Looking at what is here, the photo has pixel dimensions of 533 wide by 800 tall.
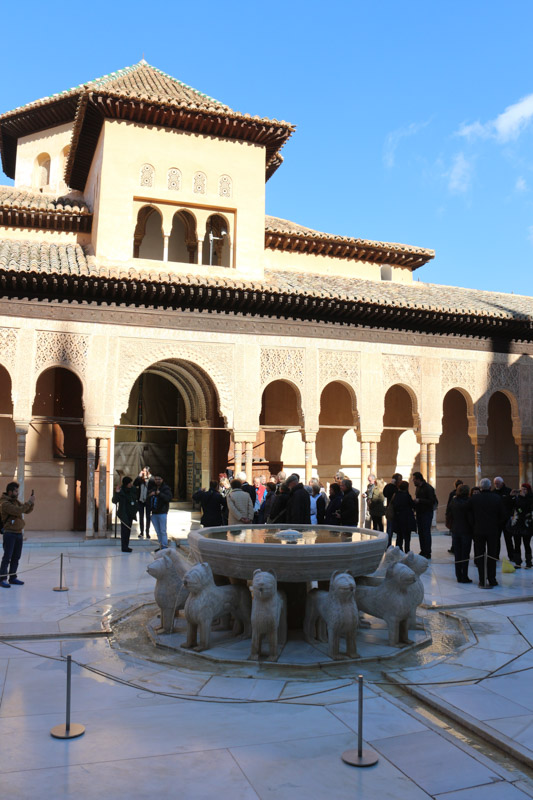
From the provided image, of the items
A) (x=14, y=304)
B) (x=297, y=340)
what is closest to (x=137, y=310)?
(x=14, y=304)

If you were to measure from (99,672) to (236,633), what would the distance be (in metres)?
1.46

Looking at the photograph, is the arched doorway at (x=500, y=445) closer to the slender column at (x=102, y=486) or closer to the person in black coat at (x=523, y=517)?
the person in black coat at (x=523, y=517)

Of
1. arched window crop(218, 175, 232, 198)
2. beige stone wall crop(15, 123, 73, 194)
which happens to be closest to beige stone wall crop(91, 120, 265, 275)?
arched window crop(218, 175, 232, 198)

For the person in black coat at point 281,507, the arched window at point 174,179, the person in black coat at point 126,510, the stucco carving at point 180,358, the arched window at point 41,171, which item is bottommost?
the person in black coat at point 126,510

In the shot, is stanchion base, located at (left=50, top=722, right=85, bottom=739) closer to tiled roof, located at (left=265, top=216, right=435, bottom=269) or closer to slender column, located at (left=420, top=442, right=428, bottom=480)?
slender column, located at (left=420, top=442, right=428, bottom=480)

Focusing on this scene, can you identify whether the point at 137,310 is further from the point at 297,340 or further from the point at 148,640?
the point at 148,640

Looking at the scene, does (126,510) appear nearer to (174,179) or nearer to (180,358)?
(180,358)

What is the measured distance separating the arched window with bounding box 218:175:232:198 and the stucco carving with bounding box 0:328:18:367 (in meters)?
5.71

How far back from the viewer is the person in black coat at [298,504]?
855 cm

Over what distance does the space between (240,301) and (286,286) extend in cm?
123

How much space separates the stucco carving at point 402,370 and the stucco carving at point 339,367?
0.81 meters

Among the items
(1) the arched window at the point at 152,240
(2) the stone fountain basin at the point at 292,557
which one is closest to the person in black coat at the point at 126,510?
(2) the stone fountain basin at the point at 292,557

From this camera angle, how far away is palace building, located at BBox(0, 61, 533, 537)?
44.4ft

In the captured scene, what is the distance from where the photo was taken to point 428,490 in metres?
10.7
